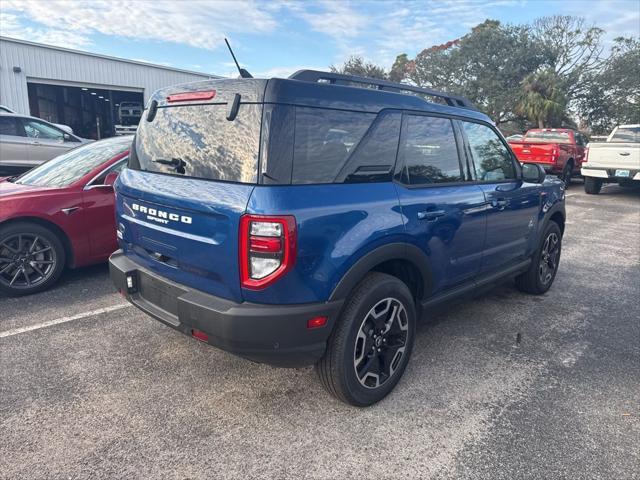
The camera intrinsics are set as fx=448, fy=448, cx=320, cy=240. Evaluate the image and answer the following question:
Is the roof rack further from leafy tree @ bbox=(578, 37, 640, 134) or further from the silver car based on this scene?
leafy tree @ bbox=(578, 37, 640, 134)

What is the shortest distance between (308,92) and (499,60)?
140ft

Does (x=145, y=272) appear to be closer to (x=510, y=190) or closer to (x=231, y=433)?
(x=231, y=433)

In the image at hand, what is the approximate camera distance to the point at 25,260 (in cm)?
436

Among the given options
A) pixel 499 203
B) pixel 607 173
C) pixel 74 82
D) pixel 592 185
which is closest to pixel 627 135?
pixel 592 185

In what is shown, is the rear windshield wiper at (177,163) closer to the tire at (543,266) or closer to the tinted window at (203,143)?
the tinted window at (203,143)

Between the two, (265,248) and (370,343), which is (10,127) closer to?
(265,248)

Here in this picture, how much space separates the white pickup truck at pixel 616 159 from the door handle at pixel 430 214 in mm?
10752

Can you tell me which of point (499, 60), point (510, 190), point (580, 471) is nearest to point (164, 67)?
point (510, 190)

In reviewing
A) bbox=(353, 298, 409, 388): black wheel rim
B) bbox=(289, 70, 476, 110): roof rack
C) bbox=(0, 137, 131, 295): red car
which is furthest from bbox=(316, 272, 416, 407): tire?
bbox=(0, 137, 131, 295): red car

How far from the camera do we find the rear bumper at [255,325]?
2240 mm

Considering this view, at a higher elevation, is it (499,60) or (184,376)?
(499,60)

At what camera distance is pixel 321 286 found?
2332mm

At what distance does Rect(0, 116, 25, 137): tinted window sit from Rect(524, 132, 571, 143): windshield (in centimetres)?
1395

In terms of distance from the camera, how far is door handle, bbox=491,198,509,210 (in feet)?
11.8
